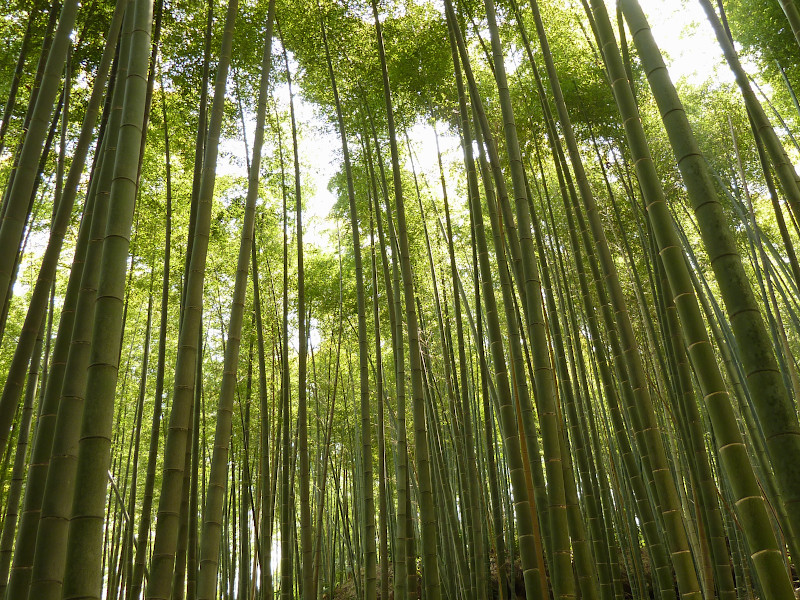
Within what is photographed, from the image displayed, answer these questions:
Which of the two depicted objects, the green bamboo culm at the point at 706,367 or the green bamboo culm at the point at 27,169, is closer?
the green bamboo culm at the point at 706,367

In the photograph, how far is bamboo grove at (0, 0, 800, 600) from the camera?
148cm

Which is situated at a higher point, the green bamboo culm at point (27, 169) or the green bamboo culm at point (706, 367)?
the green bamboo culm at point (27, 169)

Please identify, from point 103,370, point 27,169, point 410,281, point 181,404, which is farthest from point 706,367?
point 27,169

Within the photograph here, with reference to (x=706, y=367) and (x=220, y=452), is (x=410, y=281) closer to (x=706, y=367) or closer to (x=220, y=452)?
(x=220, y=452)

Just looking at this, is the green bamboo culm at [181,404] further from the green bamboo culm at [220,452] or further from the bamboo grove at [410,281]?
the green bamboo culm at [220,452]

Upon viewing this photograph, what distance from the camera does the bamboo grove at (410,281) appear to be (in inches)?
58.4

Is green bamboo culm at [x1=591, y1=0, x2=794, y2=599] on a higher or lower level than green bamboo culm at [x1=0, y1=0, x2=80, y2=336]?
lower

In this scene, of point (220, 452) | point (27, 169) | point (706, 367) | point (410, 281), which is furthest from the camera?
point (410, 281)

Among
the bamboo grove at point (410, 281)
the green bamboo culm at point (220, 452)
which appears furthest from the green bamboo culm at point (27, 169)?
the green bamboo culm at point (220, 452)

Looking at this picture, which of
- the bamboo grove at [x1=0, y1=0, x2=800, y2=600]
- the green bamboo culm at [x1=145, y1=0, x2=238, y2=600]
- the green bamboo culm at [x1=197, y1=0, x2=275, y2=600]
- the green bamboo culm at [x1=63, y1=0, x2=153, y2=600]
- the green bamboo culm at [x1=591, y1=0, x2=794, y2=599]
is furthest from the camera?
the green bamboo culm at [x1=197, y1=0, x2=275, y2=600]

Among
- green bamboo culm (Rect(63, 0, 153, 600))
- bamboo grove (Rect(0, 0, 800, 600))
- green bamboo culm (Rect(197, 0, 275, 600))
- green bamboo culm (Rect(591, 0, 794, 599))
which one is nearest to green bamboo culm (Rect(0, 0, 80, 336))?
bamboo grove (Rect(0, 0, 800, 600))

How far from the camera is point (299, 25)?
14.7 feet

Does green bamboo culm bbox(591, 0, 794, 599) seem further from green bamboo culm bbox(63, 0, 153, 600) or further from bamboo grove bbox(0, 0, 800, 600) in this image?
green bamboo culm bbox(63, 0, 153, 600)

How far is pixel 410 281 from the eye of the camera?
2.97 metres
